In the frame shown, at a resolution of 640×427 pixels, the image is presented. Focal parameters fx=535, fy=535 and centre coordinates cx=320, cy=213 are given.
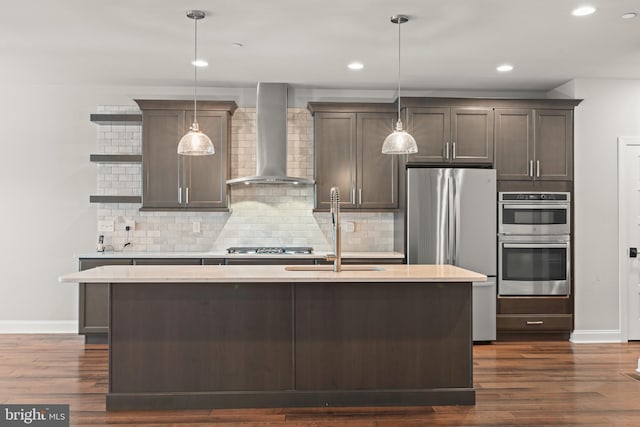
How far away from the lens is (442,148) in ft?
18.0

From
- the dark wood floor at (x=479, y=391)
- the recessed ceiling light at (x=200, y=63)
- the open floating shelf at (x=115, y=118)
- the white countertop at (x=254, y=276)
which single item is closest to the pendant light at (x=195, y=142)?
the white countertop at (x=254, y=276)

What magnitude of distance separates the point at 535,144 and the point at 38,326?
5.62 metres

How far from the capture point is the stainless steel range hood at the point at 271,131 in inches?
223

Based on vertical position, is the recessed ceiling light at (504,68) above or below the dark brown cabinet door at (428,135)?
above

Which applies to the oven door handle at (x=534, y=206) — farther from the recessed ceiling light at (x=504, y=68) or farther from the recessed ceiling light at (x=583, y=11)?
the recessed ceiling light at (x=583, y=11)

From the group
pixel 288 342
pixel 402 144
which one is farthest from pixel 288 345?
pixel 402 144

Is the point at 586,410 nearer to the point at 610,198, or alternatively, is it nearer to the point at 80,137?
the point at 610,198

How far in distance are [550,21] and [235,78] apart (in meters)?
3.05

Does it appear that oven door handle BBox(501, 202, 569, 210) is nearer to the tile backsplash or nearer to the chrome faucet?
the tile backsplash

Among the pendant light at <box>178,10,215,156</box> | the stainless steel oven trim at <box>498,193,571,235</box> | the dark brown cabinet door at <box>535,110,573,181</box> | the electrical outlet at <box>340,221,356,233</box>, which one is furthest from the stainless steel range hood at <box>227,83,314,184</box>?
the dark brown cabinet door at <box>535,110,573,181</box>

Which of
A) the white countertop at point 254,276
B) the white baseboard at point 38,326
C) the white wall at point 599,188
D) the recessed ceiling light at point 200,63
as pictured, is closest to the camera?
the white countertop at point 254,276

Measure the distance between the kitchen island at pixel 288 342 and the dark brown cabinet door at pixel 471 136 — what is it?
2313mm

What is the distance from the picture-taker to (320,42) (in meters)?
4.47

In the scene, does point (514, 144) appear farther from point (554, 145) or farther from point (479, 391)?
point (479, 391)
